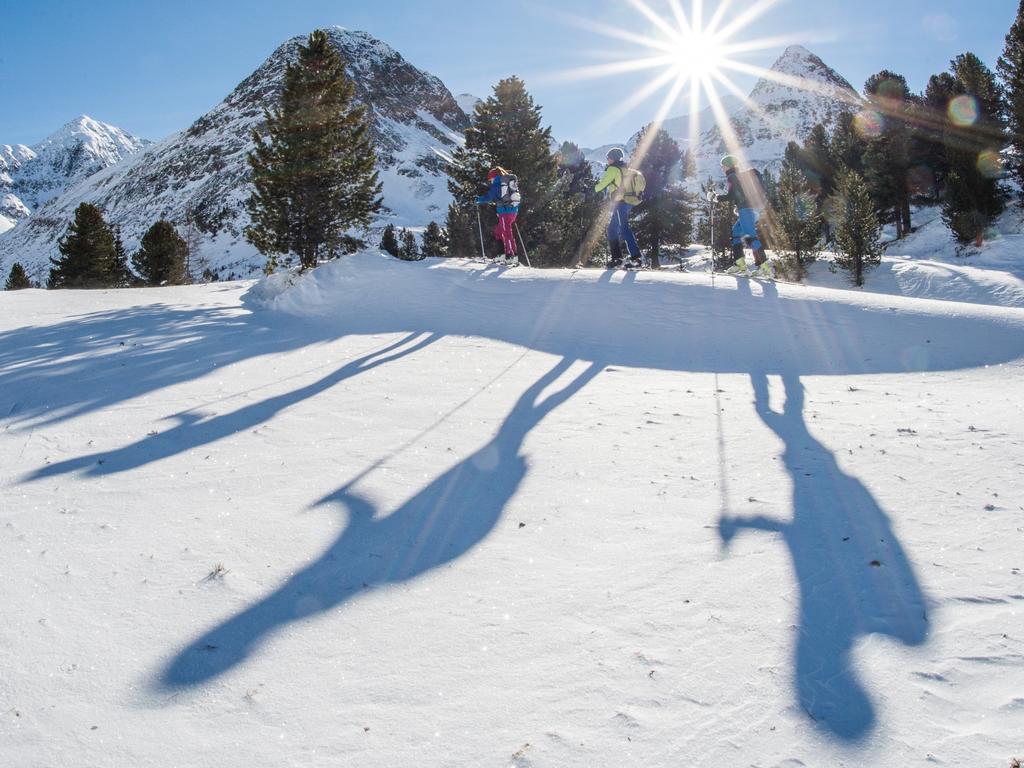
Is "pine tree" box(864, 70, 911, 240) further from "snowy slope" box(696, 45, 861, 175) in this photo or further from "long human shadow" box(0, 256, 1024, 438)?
"snowy slope" box(696, 45, 861, 175)

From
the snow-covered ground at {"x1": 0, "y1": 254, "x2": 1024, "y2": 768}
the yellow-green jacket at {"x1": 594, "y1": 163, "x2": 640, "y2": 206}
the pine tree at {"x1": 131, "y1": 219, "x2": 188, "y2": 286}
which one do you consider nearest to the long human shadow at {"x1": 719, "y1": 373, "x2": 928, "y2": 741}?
the snow-covered ground at {"x1": 0, "y1": 254, "x2": 1024, "y2": 768}

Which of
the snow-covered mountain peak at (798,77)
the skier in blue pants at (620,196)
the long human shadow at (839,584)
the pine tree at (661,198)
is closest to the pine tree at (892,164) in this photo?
the pine tree at (661,198)

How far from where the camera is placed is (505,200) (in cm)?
1316

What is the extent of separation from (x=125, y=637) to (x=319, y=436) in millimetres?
2496

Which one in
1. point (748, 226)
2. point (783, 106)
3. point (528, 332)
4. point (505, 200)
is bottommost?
point (528, 332)

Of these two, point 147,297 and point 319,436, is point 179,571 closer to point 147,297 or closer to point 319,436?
point 319,436

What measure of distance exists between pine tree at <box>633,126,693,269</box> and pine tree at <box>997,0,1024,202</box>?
14.8 metres

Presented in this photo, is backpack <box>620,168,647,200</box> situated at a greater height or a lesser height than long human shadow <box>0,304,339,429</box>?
greater

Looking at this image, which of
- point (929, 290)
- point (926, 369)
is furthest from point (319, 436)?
point (929, 290)

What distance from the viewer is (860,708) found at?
209 cm

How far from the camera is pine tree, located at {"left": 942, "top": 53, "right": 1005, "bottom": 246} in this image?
2714 centimetres

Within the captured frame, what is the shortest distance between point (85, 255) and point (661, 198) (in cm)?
3234

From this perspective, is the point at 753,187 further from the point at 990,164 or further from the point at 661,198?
the point at 990,164

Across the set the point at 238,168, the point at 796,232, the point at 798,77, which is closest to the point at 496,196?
the point at 796,232
